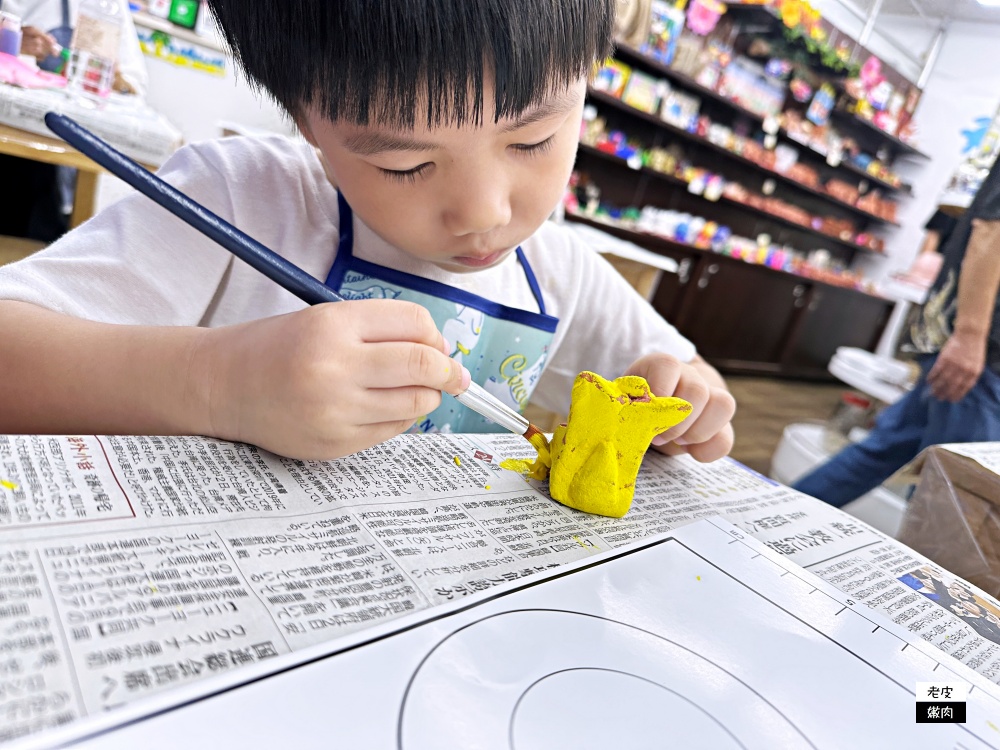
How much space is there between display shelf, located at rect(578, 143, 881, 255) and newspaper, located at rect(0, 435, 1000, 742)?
2449 millimetres

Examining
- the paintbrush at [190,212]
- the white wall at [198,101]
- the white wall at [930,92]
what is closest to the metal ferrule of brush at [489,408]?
the paintbrush at [190,212]

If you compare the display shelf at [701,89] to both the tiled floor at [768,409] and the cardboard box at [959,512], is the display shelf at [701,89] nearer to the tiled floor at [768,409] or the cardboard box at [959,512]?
the tiled floor at [768,409]

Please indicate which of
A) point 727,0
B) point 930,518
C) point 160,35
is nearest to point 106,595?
point 930,518

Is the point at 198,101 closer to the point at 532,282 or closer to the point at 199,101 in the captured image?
the point at 199,101

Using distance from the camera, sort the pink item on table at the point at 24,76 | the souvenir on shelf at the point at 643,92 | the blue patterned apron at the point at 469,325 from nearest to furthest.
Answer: the blue patterned apron at the point at 469,325
the pink item on table at the point at 24,76
the souvenir on shelf at the point at 643,92

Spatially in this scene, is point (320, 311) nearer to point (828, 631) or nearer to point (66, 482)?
point (66, 482)

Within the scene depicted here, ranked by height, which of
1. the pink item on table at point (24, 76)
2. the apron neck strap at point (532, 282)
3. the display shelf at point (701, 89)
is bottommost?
the apron neck strap at point (532, 282)

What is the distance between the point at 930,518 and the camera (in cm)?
53

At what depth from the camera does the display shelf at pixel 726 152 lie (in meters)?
2.61

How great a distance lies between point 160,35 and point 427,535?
2435 mm

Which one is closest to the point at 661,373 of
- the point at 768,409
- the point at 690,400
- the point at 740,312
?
the point at 690,400

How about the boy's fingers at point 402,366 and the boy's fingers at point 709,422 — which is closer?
the boy's fingers at point 402,366

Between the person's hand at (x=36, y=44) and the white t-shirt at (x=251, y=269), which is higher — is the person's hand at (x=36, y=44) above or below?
above

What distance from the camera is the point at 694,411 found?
19.6 inches
